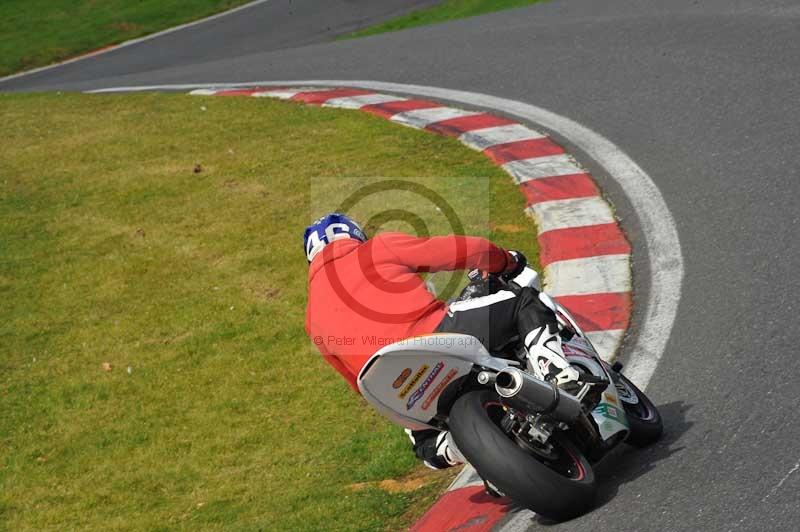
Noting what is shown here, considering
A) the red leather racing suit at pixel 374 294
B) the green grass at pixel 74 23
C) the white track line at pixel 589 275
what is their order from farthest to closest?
1. the green grass at pixel 74 23
2. the white track line at pixel 589 275
3. the red leather racing suit at pixel 374 294

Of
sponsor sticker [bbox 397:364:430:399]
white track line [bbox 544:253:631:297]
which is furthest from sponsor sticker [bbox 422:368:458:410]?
white track line [bbox 544:253:631:297]

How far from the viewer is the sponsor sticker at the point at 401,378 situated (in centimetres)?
471

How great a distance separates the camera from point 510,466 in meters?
4.54

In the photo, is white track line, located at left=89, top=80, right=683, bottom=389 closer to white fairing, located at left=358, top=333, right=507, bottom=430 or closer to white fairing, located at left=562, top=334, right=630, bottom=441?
white fairing, located at left=562, top=334, right=630, bottom=441

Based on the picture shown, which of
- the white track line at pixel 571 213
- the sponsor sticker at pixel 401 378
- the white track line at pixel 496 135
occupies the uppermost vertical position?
the sponsor sticker at pixel 401 378

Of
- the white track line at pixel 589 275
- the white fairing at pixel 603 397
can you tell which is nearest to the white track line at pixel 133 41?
the white track line at pixel 589 275

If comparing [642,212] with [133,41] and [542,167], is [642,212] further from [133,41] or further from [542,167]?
[133,41]

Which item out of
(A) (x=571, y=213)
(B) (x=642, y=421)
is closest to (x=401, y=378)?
(B) (x=642, y=421)

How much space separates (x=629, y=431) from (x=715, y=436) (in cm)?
37

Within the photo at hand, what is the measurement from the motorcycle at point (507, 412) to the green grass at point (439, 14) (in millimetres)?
13914

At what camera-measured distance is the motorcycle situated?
15.1 ft

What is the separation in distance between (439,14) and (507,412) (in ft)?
51.9

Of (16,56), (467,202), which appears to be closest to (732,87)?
(467,202)

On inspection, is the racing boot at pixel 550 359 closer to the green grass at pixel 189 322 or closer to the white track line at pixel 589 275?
the green grass at pixel 189 322
